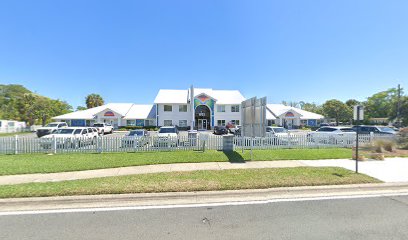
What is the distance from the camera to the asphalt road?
12.2 ft

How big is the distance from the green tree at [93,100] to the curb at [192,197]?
6579cm

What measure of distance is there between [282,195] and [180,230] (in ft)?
10.9

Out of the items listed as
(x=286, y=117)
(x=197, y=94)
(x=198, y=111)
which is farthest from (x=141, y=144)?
(x=286, y=117)

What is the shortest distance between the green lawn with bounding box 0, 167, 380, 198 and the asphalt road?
3.71 ft

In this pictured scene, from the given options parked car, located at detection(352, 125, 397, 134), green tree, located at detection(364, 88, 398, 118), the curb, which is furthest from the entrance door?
green tree, located at detection(364, 88, 398, 118)

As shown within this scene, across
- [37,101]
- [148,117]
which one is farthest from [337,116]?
[37,101]

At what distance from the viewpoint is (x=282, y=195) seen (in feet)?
19.1

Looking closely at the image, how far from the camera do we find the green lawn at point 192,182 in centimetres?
571

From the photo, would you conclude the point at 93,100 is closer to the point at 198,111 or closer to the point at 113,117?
the point at 113,117

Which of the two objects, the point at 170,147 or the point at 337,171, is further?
the point at 170,147

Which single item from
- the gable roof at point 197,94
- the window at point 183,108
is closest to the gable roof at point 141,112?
the gable roof at point 197,94

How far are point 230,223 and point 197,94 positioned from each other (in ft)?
123

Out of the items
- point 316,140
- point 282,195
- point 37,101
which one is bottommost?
point 282,195

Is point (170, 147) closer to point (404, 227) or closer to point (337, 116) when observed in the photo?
point (404, 227)
